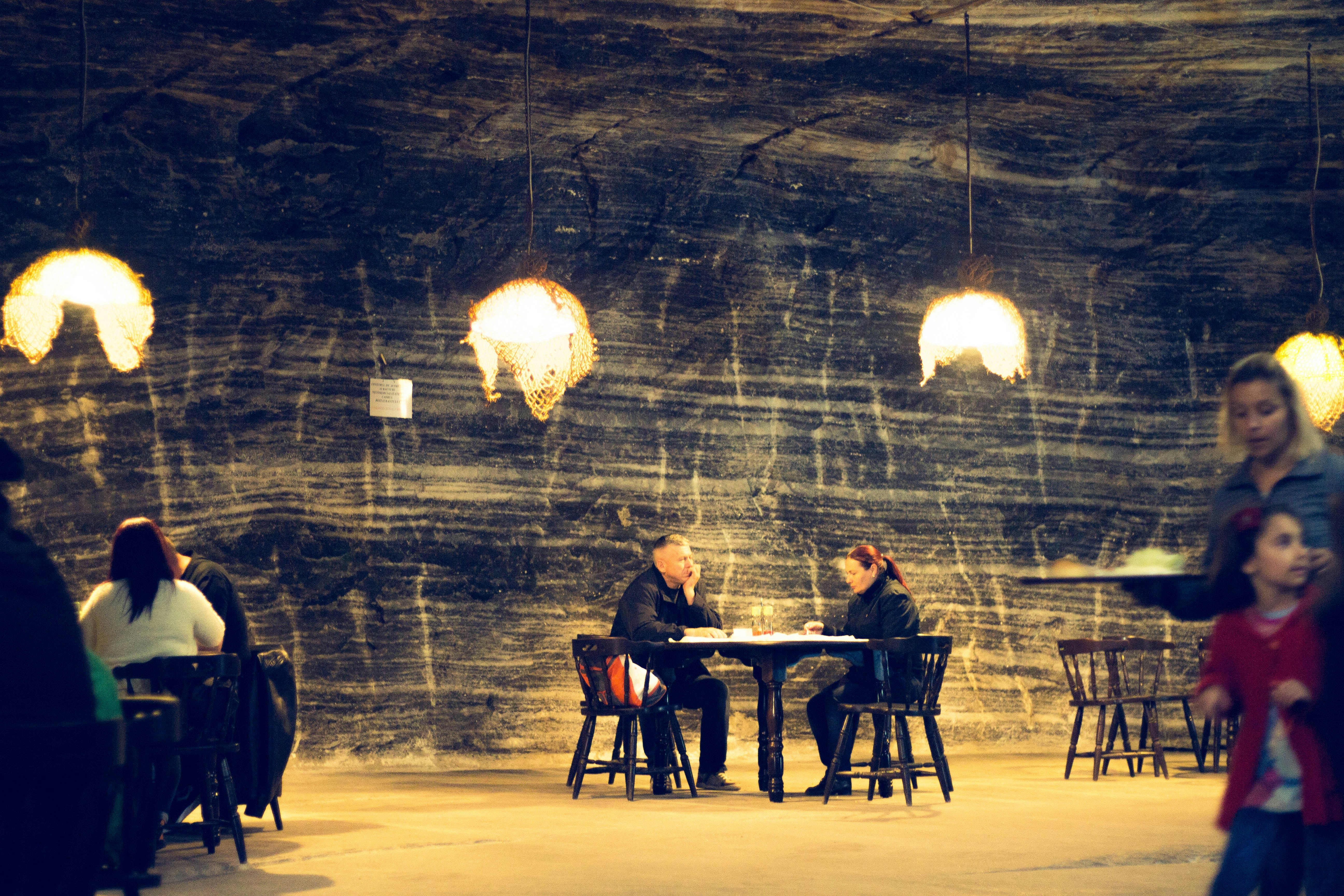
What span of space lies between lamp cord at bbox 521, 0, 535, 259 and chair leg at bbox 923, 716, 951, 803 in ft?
8.57

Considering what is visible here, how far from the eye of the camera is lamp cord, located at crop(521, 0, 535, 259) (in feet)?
21.4

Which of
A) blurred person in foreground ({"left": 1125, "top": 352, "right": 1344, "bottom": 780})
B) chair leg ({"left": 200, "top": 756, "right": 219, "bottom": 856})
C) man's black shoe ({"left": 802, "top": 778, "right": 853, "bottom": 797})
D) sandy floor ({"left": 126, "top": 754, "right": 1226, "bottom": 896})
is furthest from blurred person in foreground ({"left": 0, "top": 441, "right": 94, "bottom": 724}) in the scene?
man's black shoe ({"left": 802, "top": 778, "right": 853, "bottom": 797})

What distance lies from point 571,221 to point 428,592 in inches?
90.0

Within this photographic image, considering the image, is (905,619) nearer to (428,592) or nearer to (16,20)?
(428,592)

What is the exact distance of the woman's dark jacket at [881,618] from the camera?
6152 mm

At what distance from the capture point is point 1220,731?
7949 mm

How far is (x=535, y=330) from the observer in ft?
19.9

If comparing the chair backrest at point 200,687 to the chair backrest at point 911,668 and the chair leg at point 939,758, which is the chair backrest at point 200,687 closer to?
the chair backrest at point 911,668

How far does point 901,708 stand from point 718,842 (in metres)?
1.39

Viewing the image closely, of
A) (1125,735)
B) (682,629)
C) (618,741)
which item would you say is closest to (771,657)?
(682,629)

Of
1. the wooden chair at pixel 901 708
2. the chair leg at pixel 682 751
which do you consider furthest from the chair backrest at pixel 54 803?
the chair leg at pixel 682 751

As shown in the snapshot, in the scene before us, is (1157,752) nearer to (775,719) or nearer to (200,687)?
(775,719)

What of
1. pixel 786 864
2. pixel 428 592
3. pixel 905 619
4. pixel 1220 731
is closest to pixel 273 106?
pixel 428 592

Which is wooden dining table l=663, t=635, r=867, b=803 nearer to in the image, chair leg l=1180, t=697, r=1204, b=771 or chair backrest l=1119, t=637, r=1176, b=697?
chair leg l=1180, t=697, r=1204, b=771
